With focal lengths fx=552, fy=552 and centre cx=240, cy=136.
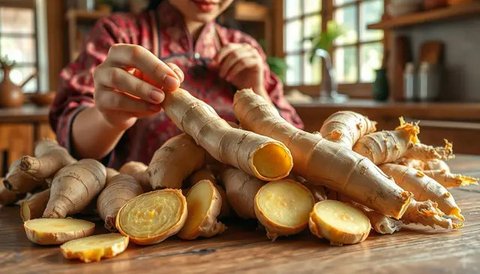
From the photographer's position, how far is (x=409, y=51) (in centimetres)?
292

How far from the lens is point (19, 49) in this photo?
15.7 ft

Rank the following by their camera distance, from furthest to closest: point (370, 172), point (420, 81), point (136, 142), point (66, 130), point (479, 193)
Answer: point (420, 81) < point (136, 142) < point (66, 130) < point (479, 193) < point (370, 172)

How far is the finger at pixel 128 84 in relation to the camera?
710mm

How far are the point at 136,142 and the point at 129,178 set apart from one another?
0.69 meters

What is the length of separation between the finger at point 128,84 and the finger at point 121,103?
0.02 meters

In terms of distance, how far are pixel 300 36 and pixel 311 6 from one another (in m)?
0.28

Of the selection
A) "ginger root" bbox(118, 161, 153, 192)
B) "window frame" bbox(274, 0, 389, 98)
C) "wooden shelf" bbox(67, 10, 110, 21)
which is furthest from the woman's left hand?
"wooden shelf" bbox(67, 10, 110, 21)

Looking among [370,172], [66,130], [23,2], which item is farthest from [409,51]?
[23,2]

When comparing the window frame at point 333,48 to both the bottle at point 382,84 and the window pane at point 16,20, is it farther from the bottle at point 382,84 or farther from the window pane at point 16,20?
the window pane at point 16,20

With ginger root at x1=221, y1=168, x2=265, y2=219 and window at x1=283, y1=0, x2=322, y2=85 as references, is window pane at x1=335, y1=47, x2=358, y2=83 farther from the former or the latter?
ginger root at x1=221, y1=168, x2=265, y2=219

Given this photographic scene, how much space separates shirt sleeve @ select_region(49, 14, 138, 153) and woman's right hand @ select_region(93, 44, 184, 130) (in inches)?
14.5

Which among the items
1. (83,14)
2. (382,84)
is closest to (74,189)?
(382,84)

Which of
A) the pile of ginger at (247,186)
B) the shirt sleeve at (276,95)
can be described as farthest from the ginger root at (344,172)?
the shirt sleeve at (276,95)

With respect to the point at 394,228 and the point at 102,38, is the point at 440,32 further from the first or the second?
the point at 394,228
